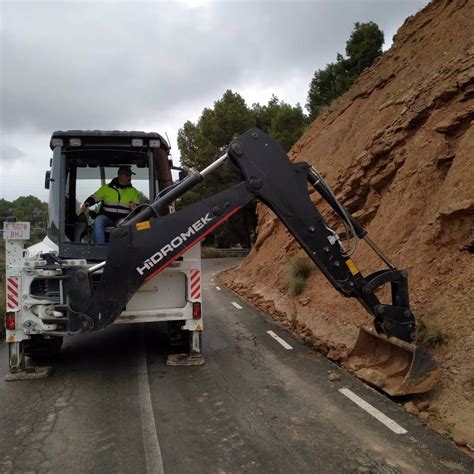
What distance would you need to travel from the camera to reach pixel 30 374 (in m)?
6.59

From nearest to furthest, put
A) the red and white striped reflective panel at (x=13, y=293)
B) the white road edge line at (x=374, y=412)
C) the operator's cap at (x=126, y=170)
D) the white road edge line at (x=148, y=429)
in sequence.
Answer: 1. the white road edge line at (x=148, y=429)
2. the white road edge line at (x=374, y=412)
3. the red and white striped reflective panel at (x=13, y=293)
4. the operator's cap at (x=126, y=170)

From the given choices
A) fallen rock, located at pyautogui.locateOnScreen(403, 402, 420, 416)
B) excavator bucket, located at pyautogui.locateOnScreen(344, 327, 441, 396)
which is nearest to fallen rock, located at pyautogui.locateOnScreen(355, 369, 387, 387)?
excavator bucket, located at pyautogui.locateOnScreen(344, 327, 441, 396)

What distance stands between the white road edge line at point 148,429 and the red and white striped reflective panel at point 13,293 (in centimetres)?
196

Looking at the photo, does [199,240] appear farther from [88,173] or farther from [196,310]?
[88,173]

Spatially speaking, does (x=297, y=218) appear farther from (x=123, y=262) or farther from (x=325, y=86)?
(x=325, y=86)

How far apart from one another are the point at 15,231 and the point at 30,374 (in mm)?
2006

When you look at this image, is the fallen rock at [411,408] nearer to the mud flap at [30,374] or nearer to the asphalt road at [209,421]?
the asphalt road at [209,421]

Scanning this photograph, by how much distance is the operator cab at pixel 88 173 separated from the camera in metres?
7.02

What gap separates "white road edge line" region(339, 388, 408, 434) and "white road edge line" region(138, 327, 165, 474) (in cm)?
228

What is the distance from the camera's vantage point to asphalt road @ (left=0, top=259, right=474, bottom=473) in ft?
13.6

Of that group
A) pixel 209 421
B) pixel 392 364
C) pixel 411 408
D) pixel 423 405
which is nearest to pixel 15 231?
pixel 209 421

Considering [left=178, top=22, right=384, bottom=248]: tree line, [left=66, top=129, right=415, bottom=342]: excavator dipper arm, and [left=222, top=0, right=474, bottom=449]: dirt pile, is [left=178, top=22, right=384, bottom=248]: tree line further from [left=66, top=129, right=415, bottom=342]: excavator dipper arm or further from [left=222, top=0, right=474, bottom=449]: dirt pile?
[left=66, top=129, right=415, bottom=342]: excavator dipper arm

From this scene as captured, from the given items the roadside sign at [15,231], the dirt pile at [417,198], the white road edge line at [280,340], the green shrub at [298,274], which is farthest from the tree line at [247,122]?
the roadside sign at [15,231]

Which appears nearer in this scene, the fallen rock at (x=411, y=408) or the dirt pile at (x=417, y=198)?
the fallen rock at (x=411, y=408)
